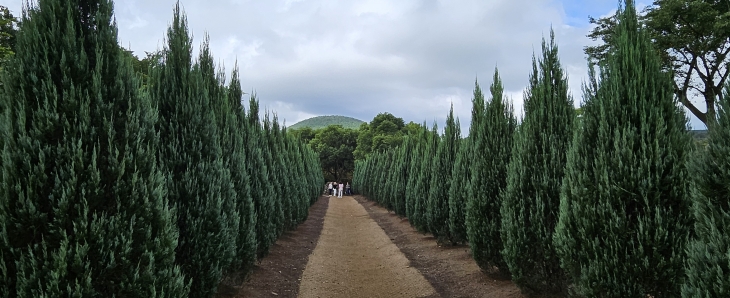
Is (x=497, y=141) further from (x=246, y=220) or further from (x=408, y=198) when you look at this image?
(x=408, y=198)

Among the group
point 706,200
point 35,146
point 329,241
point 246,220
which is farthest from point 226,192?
point 329,241

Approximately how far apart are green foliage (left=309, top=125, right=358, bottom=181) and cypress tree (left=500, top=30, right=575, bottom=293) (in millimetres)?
60289

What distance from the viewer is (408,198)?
18.8m

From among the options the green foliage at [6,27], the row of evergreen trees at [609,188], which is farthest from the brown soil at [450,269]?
the green foliage at [6,27]

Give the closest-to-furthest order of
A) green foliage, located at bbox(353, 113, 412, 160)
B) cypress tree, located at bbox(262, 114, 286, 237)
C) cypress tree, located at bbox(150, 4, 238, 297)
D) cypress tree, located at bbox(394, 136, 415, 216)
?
1. cypress tree, located at bbox(150, 4, 238, 297)
2. cypress tree, located at bbox(262, 114, 286, 237)
3. cypress tree, located at bbox(394, 136, 415, 216)
4. green foliage, located at bbox(353, 113, 412, 160)

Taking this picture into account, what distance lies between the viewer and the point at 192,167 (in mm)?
6281

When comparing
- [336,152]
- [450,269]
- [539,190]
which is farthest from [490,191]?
[336,152]

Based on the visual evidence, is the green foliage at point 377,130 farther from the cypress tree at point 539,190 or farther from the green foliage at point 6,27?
the cypress tree at point 539,190

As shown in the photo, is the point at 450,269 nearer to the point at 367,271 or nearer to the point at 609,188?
the point at 367,271

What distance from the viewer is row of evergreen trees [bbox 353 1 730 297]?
3.29 meters

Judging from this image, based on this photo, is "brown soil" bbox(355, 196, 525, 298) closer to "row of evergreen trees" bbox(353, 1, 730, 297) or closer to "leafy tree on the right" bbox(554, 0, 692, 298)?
"row of evergreen trees" bbox(353, 1, 730, 297)

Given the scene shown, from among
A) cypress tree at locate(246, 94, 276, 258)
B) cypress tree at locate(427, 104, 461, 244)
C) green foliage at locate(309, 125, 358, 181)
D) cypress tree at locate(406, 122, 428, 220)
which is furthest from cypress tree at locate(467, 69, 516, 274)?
green foliage at locate(309, 125, 358, 181)

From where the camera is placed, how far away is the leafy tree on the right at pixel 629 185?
15.4ft

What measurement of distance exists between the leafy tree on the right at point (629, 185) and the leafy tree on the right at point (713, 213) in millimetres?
1439
